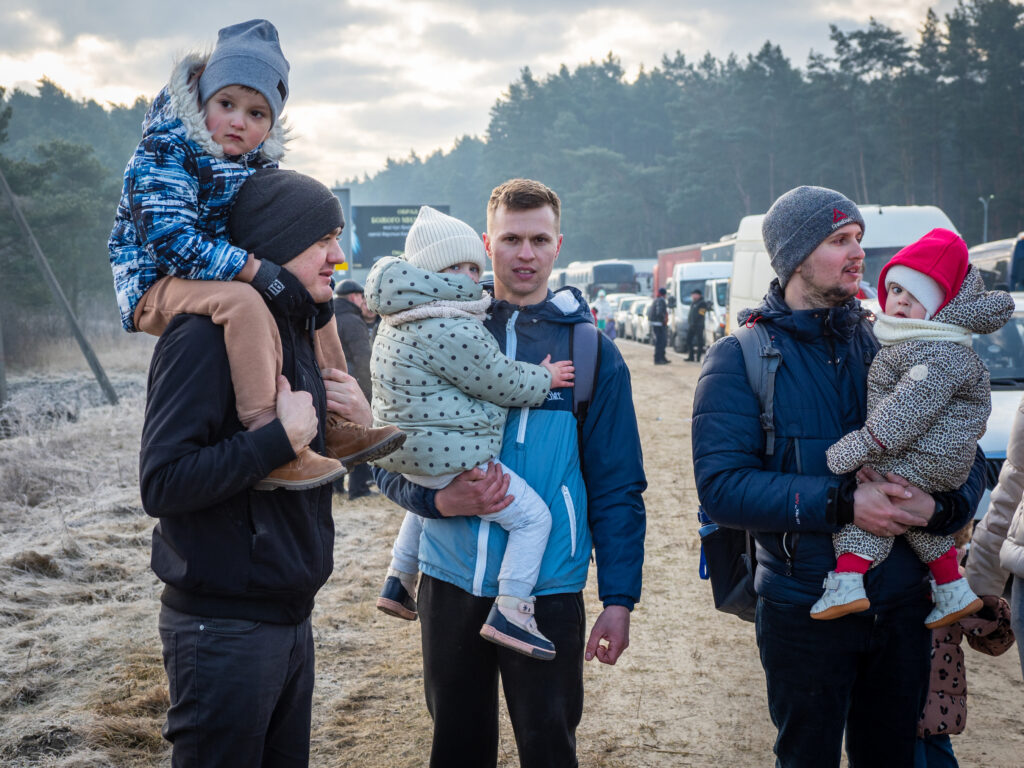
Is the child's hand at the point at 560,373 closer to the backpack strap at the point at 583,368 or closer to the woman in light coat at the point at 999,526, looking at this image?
the backpack strap at the point at 583,368

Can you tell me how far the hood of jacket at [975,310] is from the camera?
2750 millimetres

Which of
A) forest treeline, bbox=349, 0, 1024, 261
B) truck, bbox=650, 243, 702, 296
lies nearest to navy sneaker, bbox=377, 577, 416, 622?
truck, bbox=650, 243, 702, 296

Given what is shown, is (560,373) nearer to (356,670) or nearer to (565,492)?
(565,492)

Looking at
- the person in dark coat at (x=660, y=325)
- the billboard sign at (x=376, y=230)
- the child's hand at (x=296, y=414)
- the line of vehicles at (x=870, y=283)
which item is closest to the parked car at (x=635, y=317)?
the line of vehicles at (x=870, y=283)

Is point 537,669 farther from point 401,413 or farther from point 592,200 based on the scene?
point 592,200

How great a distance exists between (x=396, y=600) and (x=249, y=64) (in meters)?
1.72

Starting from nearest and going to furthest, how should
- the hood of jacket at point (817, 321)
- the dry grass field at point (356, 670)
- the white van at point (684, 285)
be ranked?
the hood of jacket at point (817, 321) < the dry grass field at point (356, 670) < the white van at point (684, 285)

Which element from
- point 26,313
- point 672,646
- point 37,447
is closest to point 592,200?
point 26,313

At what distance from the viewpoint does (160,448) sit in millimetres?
2172

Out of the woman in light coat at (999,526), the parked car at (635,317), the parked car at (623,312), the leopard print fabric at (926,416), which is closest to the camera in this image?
the leopard print fabric at (926,416)

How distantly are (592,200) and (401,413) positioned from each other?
78823 millimetres

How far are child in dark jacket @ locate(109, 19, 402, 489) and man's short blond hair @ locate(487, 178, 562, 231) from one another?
0.71 m

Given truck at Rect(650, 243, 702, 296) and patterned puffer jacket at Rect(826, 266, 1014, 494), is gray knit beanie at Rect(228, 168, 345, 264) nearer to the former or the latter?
patterned puffer jacket at Rect(826, 266, 1014, 494)

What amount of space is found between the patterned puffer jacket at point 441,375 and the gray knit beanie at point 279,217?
1.62 ft
